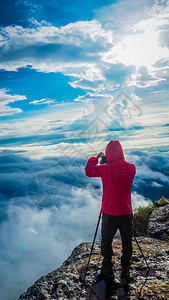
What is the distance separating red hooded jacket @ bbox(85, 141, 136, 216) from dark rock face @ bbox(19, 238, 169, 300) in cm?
203

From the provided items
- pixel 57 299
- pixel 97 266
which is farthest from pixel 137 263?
pixel 57 299

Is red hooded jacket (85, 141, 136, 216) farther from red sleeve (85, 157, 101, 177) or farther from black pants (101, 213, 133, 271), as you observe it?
black pants (101, 213, 133, 271)

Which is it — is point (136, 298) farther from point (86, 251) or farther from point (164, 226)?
point (164, 226)

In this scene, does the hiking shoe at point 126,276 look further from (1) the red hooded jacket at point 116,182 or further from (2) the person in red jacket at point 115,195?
(1) the red hooded jacket at point 116,182

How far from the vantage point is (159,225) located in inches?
357

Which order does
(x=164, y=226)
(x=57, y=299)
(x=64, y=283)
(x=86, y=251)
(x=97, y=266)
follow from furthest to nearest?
(x=164, y=226) < (x=86, y=251) < (x=97, y=266) < (x=64, y=283) < (x=57, y=299)

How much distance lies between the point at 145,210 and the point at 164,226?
7385 mm

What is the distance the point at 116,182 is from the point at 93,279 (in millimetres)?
2895

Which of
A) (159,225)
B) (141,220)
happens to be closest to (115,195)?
(159,225)

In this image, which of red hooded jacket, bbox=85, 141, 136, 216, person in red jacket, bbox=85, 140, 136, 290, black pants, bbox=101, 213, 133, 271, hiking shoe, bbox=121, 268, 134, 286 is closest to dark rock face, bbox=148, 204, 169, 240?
hiking shoe, bbox=121, 268, 134, 286

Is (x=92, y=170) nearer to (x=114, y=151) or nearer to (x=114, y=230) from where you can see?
(x=114, y=151)

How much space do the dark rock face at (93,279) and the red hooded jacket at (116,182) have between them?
79.9 inches

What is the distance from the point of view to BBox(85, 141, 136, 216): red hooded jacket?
392 cm

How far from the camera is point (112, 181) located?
3916mm
